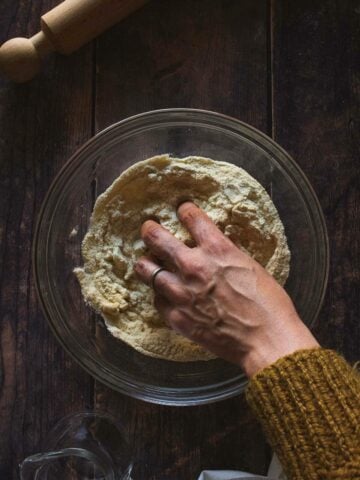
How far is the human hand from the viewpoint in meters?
0.81

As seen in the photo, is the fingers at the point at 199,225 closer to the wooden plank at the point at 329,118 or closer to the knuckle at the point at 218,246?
the knuckle at the point at 218,246

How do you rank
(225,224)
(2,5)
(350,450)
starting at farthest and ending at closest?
(2,5) < (225,224) < (350,450)

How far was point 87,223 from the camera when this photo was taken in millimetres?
972

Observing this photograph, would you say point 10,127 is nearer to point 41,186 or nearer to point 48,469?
point 41,186

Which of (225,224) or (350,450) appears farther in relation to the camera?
(225,224)

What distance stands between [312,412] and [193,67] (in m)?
0.55

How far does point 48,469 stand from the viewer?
93 centimetres

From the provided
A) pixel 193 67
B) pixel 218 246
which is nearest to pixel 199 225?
pixel 218 246

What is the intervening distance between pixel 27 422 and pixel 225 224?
16.5 inches

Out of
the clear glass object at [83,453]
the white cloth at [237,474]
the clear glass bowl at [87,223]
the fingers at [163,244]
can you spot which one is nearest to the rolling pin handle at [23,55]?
the clear glass bowl at [87,223]

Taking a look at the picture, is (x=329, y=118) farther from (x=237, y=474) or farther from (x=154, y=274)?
(x=237, y=474)

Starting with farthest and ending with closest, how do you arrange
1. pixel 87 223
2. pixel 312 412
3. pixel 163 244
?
1. pixel 87 223
2. pixel 163 244
3. pixel 312 412

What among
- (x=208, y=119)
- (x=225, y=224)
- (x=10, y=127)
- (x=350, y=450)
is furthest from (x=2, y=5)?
(x=350, y=450)

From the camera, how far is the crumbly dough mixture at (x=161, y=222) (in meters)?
0.93
